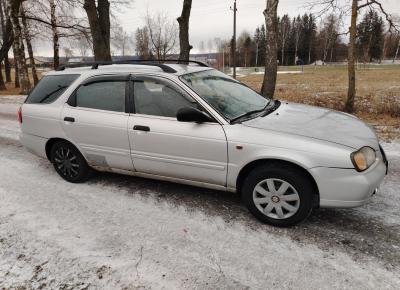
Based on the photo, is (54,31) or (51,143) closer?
(51,143)

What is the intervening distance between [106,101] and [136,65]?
0.63 metres

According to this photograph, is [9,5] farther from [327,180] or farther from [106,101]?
[327,180]

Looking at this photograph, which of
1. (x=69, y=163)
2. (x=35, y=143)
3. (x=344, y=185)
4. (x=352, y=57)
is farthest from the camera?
(x=352, y=57)

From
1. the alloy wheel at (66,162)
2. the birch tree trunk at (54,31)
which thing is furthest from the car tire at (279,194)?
the birch tree trunk at (54,31)

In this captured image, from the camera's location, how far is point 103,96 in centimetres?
443

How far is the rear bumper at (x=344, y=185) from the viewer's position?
3119 millimetres

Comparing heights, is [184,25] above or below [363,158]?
above

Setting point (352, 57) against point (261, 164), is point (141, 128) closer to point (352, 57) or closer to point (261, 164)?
point (261, 164)

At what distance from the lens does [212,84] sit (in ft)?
14.1

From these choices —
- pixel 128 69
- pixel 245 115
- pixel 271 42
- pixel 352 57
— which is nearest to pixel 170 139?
pixel 245 115

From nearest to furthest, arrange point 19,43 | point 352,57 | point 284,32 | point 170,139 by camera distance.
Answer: point 170,139
point 352,57
point 19,43
point 284,32

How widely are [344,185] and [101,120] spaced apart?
3.04 meters

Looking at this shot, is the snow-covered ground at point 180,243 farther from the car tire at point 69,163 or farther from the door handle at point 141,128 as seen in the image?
the door handle at point 141,128

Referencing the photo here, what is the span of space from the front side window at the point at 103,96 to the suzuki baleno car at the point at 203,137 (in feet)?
0.05
